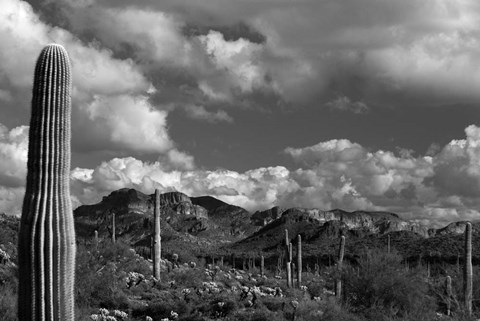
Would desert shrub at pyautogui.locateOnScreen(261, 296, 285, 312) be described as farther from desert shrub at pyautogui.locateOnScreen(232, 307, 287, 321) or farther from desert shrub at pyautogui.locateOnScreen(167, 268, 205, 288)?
desert shrub at pyautogui.locateOnScreen(167, 268, 205, 288)

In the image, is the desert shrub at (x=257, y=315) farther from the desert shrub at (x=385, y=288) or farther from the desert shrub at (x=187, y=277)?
the desert shrub at (x=187, y=277)

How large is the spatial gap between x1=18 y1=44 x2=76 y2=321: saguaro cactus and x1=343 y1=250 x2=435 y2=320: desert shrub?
1930 cm

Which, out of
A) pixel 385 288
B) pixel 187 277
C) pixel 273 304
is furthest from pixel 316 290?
Answer: pixel 273 304

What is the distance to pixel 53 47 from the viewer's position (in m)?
11.2

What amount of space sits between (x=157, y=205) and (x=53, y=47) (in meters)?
21.3

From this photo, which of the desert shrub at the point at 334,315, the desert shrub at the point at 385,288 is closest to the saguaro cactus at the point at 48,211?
the desert shrub at the point at 334,315

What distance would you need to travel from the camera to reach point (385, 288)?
95.3 feet

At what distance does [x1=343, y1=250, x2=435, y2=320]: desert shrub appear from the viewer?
28453mm

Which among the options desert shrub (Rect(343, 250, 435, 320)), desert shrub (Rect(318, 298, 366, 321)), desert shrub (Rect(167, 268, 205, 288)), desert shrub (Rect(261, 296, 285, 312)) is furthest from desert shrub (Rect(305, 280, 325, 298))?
desert shrub (Rect(318, 298, 366, 321))

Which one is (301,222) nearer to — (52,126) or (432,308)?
(432,308)

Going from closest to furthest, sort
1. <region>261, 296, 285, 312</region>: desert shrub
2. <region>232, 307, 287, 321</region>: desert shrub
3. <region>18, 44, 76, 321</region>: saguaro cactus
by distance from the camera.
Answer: <region>18, 44, 76, 321</region>: saguaro cactus, <region>232, 307, 287, 321</region>: desert shrub, <region>261, 296, 285, 312</region>: desert shrub

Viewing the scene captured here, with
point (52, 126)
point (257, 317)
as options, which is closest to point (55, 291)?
point (52, 126)

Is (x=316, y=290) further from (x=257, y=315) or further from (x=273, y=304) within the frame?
(x=257, y=315)

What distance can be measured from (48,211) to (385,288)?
852 inches
